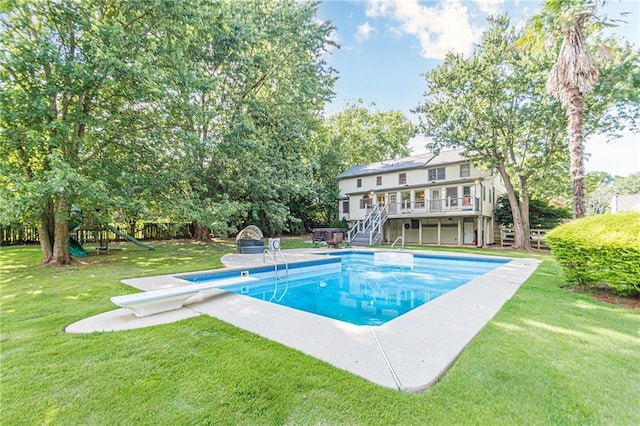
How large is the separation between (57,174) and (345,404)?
28.5 feet

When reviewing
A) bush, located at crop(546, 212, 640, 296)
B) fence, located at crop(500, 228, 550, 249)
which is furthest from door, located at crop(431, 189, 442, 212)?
bush, located at crop(546, 212, 640, 296)

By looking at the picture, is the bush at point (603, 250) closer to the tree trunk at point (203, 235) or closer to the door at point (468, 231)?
the door at point (468, 231)

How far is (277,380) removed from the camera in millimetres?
2734

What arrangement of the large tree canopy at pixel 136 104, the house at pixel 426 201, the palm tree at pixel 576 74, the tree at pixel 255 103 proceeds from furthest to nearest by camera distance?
1. the house at pixel 426 201
2. the tree at pixel 255 103
3. the palm tree at pixel 576 74
4. the large tree canopy at pixel 136 104

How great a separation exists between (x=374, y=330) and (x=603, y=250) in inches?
214

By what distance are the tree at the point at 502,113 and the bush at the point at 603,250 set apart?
11.1 metres

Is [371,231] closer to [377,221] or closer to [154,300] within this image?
[377,221]

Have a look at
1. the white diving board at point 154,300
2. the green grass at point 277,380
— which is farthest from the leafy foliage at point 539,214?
the white diving board at point 154,300

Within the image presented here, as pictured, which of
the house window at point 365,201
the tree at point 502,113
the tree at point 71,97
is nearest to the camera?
the tree at point 71,97

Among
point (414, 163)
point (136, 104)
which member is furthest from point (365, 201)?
point (136, 104)

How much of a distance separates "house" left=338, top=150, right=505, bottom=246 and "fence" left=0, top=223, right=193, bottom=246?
13.0 m

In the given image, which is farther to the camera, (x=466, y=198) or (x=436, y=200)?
(x=436, y=200)

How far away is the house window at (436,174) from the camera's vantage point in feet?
66.1

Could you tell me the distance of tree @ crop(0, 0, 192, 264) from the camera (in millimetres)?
7492
